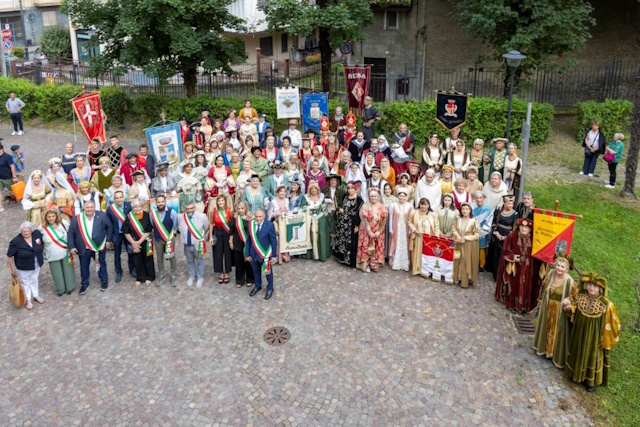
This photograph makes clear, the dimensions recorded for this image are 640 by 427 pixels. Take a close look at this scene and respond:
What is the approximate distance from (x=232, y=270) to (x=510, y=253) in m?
5.26

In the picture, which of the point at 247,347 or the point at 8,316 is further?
the point at 8,316

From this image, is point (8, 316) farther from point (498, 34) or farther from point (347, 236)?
point (498, 34)

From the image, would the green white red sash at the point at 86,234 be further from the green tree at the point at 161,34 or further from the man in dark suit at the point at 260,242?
the green tree at the point at 161,34

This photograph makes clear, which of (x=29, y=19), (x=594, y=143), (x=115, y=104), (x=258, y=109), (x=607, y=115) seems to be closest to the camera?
(x=594, y=143)

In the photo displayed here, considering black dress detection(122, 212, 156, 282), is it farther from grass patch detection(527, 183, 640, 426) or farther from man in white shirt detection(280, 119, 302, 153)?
grass patch detection(527, 183, 640, 426)

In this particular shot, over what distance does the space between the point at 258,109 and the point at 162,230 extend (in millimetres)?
10628

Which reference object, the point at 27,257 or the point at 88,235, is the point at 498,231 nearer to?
the point at 88,235

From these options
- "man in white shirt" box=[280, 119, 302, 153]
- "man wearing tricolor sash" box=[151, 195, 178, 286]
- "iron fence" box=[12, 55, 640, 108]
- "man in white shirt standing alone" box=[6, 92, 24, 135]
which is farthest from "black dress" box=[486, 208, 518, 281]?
"man in white shirt standing alone" box=[6, 92, 24, 135]

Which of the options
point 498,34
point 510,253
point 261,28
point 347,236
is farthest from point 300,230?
point 261,28

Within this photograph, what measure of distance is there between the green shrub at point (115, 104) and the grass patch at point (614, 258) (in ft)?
50.9

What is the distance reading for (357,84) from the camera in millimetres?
17828

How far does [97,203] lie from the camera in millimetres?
11359

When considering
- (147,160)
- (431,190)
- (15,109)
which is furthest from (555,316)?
(15,109)

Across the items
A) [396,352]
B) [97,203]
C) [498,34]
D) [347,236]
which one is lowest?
[396,352]
